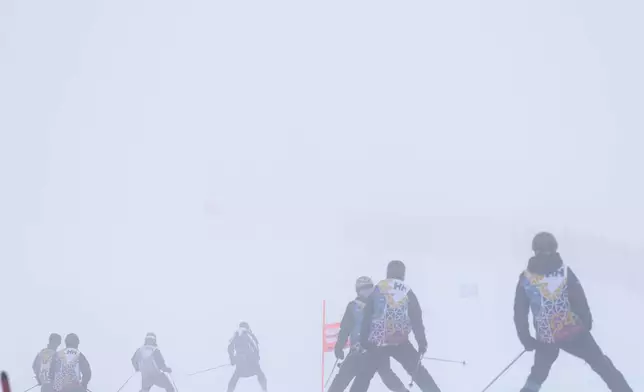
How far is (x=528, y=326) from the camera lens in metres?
5.67

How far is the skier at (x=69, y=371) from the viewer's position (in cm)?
873

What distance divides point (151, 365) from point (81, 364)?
1.73 metres

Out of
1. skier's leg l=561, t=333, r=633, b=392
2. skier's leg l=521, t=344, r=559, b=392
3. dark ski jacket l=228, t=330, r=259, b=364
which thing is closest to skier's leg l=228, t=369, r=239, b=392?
dark ski jacket l=228, t=330, r=259, b=364

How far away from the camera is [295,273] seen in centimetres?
2964

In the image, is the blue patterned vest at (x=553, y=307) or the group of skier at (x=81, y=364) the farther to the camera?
the group of skier at (x=81, y=364)

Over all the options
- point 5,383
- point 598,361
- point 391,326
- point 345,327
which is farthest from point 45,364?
point 5,383

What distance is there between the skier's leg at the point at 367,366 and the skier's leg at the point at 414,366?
0.11m

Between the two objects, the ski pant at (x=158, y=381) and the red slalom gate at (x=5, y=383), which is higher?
the red slalom gate at (x=5, y=383)

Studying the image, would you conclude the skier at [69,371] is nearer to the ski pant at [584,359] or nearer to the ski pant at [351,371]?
the ski pant at [351,371]

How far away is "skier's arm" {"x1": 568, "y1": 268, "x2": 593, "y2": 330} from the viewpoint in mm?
5586

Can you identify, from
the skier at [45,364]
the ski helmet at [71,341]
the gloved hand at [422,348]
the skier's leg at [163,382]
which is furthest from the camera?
the skier's leg at [163,382]

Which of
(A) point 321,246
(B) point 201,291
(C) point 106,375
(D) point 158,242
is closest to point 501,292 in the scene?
(A) point 321,246

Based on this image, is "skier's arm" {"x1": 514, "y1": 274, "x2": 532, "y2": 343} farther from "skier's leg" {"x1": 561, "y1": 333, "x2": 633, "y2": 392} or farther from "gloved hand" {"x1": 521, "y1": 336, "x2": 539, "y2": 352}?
"skier's leg" {"x1": 561, "y1": 333, "x2": 633, "y2": 392}

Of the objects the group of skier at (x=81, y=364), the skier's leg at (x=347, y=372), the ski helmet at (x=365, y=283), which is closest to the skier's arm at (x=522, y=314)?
the skier's leg at (x=347, y=372)
